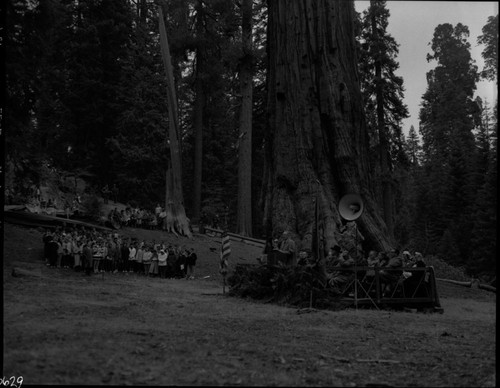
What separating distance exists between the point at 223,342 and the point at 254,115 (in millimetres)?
30760

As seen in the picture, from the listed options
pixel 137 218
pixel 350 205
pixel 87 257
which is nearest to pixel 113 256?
pixel 87 257

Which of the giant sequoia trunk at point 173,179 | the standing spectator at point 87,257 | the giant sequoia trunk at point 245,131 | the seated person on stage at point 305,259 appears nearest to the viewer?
the seated person on stage at point 305,259

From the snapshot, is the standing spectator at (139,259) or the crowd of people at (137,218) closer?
the standing spectator at (139,259)

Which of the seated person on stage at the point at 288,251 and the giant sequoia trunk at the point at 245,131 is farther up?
the giant sequoia trunk at the point at 245,131

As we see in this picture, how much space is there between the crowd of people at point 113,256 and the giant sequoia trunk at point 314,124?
4.94 metres

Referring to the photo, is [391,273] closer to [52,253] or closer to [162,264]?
[162,264]

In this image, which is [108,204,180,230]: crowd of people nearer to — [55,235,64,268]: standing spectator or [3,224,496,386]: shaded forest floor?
[55,235,64,268]: standing spectator

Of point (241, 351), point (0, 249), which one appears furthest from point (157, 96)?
point (241, 351)

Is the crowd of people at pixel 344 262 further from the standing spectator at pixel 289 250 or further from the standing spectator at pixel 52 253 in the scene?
the standing spectator at pixel 52 253

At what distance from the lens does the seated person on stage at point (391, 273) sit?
13.2 meters

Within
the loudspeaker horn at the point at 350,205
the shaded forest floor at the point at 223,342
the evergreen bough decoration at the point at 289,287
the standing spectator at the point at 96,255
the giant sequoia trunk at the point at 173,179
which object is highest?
the giant sequoia trunk at the point at 173,179

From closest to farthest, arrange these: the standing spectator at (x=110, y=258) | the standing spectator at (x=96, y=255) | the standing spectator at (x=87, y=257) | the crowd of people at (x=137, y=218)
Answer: the standing spectator at (x=87, y=257) → the standing spectator at (x=96, y=255) → the standing spectator at (x=110, y=258) → the crowd of people at (x=137, y=218)

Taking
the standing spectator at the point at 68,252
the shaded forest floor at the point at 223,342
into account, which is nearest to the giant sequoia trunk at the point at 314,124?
the shaded forest floor at the point at 223,342

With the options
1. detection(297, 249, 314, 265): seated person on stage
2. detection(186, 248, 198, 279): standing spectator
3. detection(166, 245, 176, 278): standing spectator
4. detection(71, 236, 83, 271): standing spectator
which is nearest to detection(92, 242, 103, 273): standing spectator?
detection(71, 236, 83, 271): standing spectator
